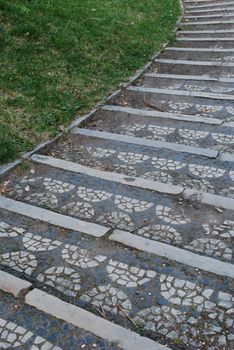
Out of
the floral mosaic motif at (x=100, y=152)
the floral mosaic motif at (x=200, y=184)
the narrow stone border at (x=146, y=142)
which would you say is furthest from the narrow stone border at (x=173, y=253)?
the narrow stone border at (x=146, y=142)

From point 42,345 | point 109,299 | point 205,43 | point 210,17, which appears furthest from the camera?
point 210,17

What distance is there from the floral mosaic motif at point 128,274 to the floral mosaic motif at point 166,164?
179 cm

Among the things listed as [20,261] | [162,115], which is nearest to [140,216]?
[20,261]

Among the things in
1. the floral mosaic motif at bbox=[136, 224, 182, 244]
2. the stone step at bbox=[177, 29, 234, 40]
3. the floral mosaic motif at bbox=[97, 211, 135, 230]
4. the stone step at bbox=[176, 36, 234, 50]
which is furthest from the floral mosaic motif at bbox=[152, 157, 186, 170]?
the stone step at bbox=[177, 29, 234, 40]

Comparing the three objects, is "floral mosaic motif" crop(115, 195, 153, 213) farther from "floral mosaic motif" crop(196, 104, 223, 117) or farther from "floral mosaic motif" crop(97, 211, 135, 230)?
"floral mosaic motif" crop(196, 104, 223, 117)

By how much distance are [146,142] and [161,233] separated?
1.93 metres

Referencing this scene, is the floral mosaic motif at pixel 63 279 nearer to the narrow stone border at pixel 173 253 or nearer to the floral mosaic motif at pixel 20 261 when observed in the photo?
the floral mosaic motif at pixel 20 261

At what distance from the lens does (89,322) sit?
136 inches

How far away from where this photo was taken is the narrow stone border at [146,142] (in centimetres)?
574

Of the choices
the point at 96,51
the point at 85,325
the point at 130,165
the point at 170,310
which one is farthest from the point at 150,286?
the point at 96,51

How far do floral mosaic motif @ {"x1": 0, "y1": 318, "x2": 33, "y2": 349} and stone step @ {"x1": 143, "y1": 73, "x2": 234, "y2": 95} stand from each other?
5.38 m

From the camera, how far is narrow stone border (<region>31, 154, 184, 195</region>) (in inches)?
198

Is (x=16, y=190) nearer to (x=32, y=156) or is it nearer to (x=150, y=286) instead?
(x=32, y=156)

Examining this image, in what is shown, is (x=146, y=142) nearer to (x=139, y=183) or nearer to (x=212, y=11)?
(x=139, y=183)
